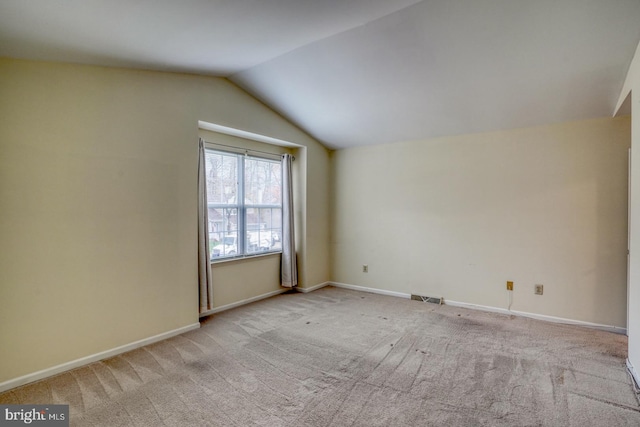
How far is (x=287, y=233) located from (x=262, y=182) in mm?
842

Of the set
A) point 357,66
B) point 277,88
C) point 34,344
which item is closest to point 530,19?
point 357,66

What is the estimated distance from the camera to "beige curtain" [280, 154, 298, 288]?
4.63 metres

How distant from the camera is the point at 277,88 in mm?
3682

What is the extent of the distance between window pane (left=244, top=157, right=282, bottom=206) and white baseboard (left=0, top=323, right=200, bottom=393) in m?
1.86

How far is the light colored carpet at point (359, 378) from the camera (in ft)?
6.28

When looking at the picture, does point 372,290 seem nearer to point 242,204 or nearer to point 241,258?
point 241,258

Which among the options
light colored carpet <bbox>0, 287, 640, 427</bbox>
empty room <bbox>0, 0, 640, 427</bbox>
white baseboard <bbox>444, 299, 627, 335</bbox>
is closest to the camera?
light colored carpet <bbox>0, 287, 640, 427</bbox>

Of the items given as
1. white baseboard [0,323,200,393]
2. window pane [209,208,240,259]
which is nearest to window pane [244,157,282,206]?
window pane [209,208,240,259]

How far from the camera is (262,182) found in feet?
14.6

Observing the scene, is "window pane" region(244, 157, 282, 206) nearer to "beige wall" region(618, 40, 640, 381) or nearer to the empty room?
the empty room

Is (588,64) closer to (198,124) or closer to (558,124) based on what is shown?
(558,124)

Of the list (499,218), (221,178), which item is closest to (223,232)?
(221,178)

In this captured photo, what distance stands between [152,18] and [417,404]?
9.90 ft

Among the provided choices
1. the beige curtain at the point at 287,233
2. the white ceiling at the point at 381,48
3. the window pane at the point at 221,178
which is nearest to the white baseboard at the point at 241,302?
the beige curtain at the point at 287,233
